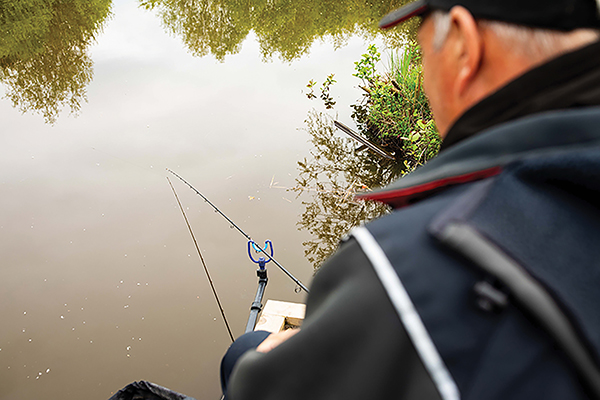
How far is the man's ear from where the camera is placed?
0.58 metres

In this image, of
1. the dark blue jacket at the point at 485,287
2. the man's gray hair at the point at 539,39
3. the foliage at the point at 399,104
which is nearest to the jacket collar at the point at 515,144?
the dark blue jacket at the point at 485,287

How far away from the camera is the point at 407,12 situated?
781 mm

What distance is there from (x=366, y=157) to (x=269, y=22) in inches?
253

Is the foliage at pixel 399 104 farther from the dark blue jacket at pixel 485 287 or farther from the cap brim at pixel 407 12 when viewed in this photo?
the dark blue jacket at pixel 485 287

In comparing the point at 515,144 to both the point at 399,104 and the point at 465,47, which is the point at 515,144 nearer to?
the point at 465,47

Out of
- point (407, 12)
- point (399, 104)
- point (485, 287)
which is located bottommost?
point (485, 287)

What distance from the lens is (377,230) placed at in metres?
0.49

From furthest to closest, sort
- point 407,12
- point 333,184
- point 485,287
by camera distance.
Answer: point 333,184 → point 407,12 → point 485,287

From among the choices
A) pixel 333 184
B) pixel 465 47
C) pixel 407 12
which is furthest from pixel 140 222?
pixel 465 47

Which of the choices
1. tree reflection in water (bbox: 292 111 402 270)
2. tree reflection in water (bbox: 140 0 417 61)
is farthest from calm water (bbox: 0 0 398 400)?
tree reflection in water (bbox: 140 0 417 61)

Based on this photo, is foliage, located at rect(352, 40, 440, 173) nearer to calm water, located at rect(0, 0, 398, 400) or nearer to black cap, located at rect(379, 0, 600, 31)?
calm water, located at rect(0, 0, 398, 400)

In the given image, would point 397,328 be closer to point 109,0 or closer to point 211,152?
point 211,152

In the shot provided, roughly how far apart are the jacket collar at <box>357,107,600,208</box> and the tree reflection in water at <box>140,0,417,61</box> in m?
8.28

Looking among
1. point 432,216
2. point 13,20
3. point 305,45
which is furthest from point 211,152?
point 13,20
